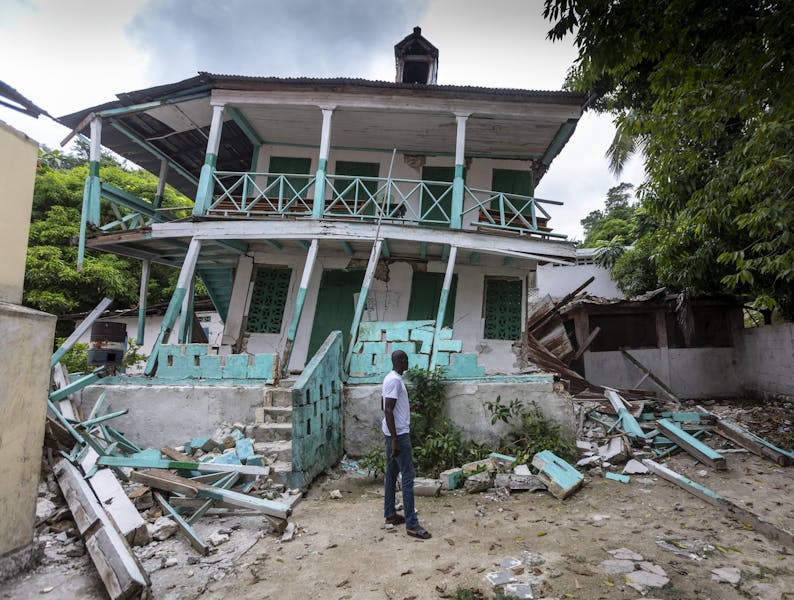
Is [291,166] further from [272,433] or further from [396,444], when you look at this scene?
[396,444]

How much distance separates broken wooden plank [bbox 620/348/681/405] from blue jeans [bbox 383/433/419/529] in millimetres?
9833

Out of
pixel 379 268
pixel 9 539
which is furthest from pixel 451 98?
pixel 9 539

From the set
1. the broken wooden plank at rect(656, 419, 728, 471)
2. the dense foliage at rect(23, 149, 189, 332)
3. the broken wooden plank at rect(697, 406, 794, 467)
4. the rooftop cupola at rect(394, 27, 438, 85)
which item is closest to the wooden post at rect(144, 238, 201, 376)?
the dense foliage at rect(23, 149, 189, 332)

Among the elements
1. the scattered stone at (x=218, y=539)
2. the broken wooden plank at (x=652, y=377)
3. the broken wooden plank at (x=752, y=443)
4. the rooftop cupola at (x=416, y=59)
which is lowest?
the scattered stone at (x=218, y=539)

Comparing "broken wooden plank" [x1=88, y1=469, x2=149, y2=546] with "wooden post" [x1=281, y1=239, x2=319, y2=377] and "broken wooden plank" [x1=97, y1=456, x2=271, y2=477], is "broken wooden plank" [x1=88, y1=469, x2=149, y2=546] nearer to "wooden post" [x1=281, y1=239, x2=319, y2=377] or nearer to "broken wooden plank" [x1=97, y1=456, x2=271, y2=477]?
"broken wooden plank" [x1=97, y1=456, x2=271, y2=477]

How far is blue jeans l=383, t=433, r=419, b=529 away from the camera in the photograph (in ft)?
13.3

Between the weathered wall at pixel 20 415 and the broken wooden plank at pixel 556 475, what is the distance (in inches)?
196

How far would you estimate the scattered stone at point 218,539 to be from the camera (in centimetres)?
388

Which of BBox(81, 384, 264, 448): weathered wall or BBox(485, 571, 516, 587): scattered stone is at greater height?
BBox(81, 384, 264, 448): weathered wall

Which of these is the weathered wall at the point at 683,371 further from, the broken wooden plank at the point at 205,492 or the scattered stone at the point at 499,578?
the broken wooden plank at the point at 205,492

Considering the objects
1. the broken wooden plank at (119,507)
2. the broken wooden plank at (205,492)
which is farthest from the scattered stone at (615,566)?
the broken wooden plank at (119,507)

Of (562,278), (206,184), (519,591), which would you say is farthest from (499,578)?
(562,278)

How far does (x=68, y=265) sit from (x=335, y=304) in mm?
10942

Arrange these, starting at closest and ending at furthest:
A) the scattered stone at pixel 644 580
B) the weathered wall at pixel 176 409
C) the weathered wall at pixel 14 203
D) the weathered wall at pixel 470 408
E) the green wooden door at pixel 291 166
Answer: the scattered stone at pixel 644 580 → the weathered wall at pixel 14 203 → the weathered wall at pixel 176 409 → the weathered wall at pixel 470 408 → the green wooden door at pixel 291 166
